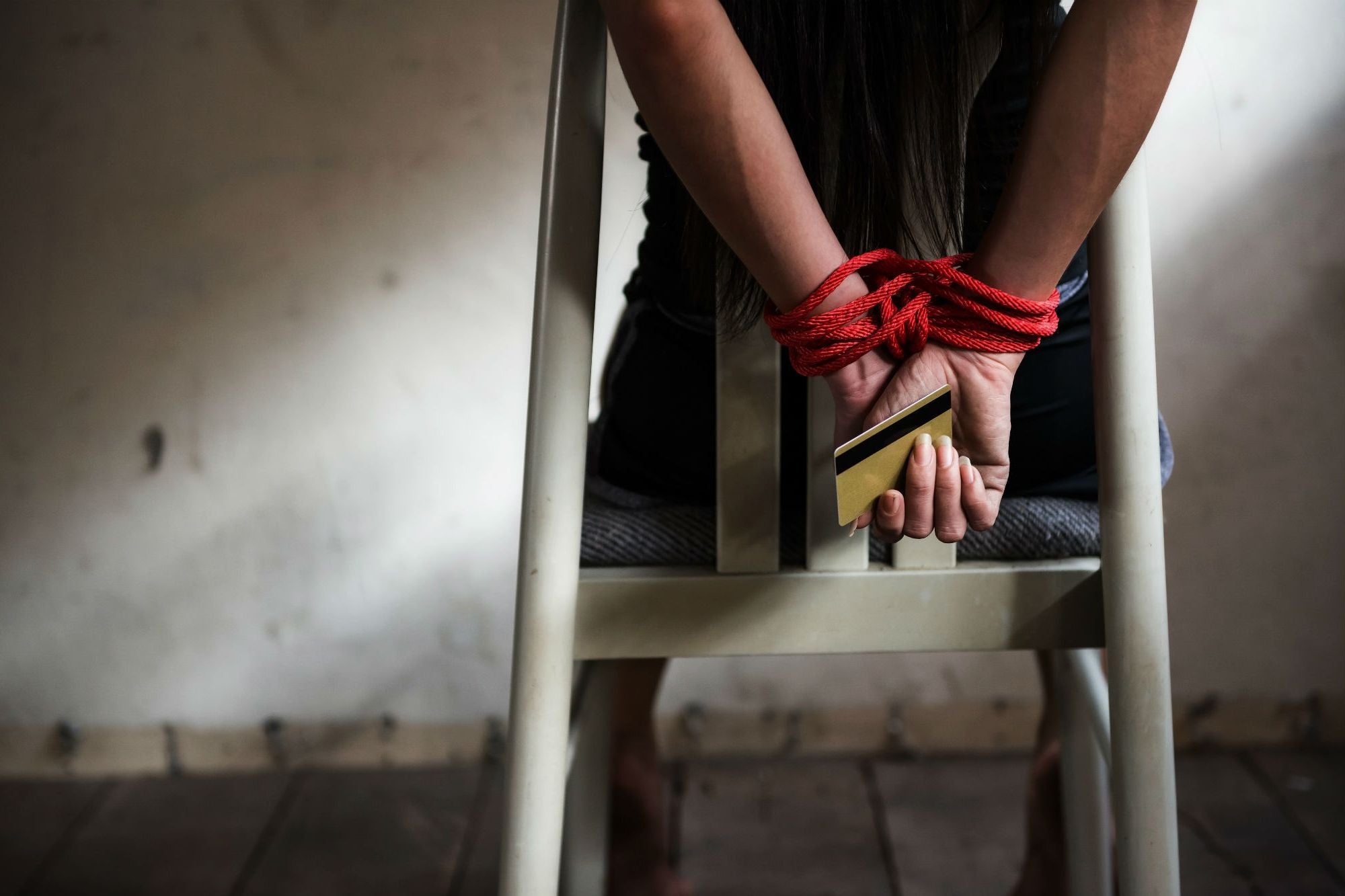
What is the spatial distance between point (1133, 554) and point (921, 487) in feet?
0.51

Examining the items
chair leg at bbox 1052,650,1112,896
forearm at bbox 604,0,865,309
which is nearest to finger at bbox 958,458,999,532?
forearm at bbox 604,0,865,309

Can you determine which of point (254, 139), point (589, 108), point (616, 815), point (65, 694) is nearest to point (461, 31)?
point (254, 139)

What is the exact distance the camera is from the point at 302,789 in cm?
145

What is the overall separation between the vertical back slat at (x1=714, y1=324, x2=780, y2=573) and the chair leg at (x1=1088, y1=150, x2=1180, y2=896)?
0.58ft

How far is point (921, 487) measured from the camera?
497 millimetres

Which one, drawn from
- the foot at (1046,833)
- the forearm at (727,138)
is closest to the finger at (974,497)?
the forearm at (727,138)

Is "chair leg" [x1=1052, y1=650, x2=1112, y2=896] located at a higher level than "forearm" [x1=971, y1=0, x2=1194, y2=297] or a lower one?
lower

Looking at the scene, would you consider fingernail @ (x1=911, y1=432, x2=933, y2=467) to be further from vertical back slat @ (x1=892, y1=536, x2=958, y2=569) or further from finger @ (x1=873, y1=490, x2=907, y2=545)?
vertical back slat @ (x1=892, y1=536, x2=958, y2=569)

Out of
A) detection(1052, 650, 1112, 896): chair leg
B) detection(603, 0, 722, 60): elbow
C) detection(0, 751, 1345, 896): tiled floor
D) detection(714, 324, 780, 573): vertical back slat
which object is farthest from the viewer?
detection(0, 751, 1345, 896): tiled floor

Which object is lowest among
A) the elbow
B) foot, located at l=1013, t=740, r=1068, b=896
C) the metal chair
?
foot, located at l=1013, t=740, r=1068, b=896

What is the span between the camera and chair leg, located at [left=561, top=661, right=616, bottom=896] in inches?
36.4

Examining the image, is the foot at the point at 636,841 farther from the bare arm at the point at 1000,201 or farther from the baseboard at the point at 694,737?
the bare arm at the point at 1000,201

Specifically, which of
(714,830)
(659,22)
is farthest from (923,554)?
(714,830)

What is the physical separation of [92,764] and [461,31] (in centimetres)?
113
